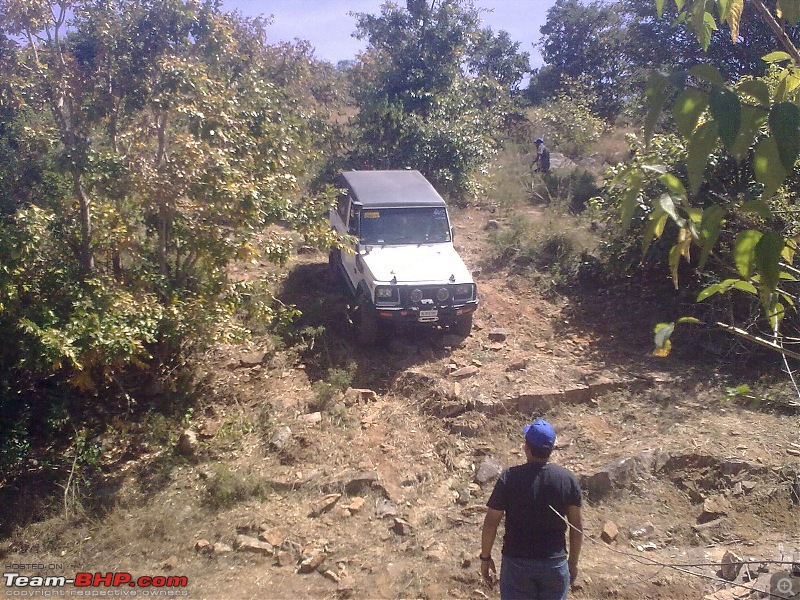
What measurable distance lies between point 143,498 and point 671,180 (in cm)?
516

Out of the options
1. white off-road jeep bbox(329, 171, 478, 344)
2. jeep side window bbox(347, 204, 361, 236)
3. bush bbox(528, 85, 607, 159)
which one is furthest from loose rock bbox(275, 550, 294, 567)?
bush bbox(528, 85, 607, 159)

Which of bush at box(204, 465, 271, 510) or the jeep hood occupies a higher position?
the jeep hood

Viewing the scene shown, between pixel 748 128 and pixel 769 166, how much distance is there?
12 centimetres

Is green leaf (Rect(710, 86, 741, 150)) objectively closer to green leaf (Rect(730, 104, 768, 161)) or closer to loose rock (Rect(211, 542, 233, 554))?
green leaf (Rect(730, 104, 768, 161))

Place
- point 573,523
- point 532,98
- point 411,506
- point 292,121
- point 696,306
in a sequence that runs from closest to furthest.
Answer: point 573,523 < point 411,506 < point 292,121 < point 696,306 < point 532,98

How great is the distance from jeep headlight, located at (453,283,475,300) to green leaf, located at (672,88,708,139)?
6.10m

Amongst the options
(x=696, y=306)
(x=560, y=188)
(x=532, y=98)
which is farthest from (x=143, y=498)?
(x=532, y=98)

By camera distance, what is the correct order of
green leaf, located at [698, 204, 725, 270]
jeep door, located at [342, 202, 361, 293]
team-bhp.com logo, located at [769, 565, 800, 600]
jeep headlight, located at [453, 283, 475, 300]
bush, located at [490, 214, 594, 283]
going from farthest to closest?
bush, located at [490, 214, 594, 283] → jeep door, located at [342, 202, 361, 293] → jeep headlight, located at [453, 283, 475, 300] → team-bhp.com logo, located at [769, 565, 800, 600] → green leaf, located at [698, 204, 725, 270]

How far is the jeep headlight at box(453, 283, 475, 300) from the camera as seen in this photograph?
755 centimetres

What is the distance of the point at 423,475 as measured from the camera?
5590 millimetres

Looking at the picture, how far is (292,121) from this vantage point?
23.5 feet

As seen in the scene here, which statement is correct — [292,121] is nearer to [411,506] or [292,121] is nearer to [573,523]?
[411,506]

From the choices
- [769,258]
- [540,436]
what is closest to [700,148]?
[769,258]

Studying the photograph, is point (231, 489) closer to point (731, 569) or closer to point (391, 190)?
point (731, 569)
